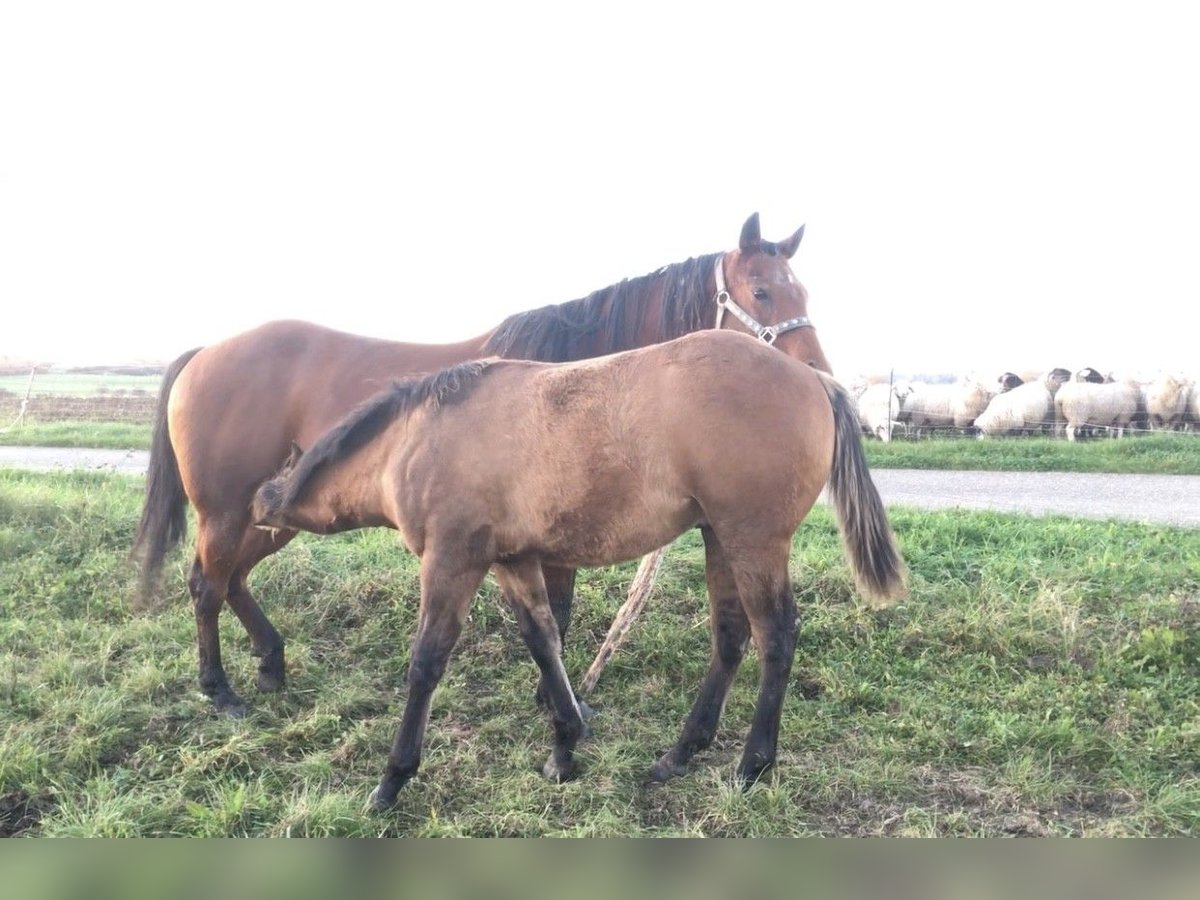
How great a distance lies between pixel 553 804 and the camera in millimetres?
3316

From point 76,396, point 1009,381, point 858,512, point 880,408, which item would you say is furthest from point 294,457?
point 1009,381

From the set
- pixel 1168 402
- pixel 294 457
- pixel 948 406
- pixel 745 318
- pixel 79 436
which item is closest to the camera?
pixel 294 457

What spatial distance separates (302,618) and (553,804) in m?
2.67

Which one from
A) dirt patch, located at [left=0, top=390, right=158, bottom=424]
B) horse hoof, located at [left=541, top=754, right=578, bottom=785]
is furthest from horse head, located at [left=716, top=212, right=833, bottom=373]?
dirt patch, located at [left=0, top=390, right=158, bottom=424]

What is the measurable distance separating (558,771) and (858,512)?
1779mm

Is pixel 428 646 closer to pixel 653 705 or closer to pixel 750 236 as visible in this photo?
pixel 653 705

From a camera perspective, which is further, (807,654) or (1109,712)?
(807,654)

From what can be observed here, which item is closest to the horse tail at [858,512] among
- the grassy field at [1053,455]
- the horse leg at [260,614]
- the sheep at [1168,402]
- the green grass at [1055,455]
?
the horse leg at [260,614]

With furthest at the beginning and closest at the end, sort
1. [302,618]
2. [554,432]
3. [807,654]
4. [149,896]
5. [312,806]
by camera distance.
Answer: [302,618] < [807,654] < [554,432] < [312,806] < [149,896]

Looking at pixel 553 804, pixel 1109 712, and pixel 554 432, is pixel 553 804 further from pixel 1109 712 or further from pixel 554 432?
pixel 1109 712

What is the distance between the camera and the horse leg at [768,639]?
10.5 ft

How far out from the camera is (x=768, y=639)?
3275 mm

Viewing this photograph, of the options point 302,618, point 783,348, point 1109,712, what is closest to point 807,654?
point 1109,712

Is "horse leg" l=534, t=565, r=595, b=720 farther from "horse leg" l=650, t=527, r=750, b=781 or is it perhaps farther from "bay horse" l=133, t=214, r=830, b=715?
"horse leg" l=650, t=527, r=750, b=781
